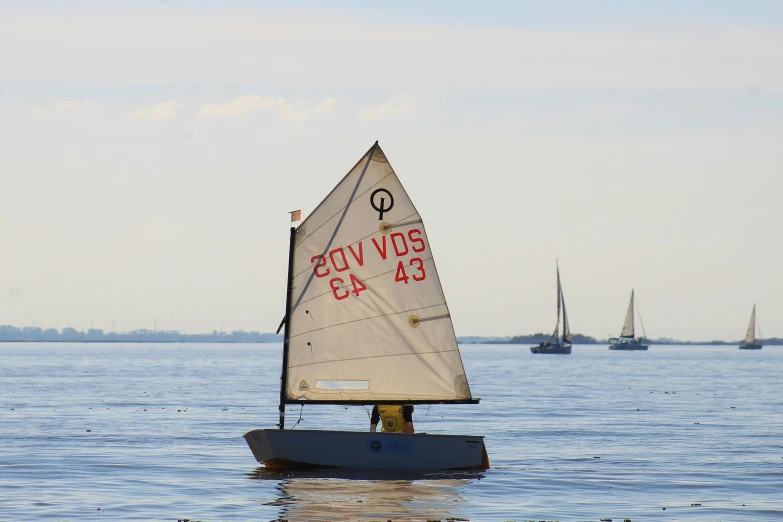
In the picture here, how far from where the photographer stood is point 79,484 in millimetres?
34594

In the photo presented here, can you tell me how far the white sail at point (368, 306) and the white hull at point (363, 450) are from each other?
3.98 ft

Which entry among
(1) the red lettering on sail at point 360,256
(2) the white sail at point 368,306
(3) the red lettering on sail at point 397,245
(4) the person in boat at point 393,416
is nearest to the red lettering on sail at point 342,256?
(2) the white sail at point 368,306

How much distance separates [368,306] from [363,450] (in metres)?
4.20

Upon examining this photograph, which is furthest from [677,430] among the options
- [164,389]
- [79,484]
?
[164,389]

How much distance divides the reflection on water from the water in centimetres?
7

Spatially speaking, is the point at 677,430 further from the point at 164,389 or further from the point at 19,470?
the point at 164,389

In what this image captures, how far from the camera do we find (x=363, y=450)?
34281mm

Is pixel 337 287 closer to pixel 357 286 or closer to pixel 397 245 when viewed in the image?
pixel 357 286

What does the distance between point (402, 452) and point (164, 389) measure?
62.8 m

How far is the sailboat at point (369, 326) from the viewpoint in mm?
34438

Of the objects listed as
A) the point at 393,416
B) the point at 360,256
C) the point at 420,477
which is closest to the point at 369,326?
the point at 360,256

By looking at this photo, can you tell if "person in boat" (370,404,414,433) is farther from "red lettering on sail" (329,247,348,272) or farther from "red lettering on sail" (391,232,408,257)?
"red lettering on sail" (391,232,408,257)

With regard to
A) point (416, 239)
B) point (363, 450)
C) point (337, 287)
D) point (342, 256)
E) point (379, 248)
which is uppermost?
point (416, 239)

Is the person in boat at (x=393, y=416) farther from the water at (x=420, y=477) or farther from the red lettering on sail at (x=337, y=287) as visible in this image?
the red lettering on sail at (x=337, y=287)
